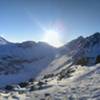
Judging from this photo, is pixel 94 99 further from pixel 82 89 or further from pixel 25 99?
pixel 25 99

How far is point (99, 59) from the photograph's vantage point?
2798 inches

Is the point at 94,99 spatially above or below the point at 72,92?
below

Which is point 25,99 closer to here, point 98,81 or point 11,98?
point 11,98

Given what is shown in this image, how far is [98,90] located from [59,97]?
10.1 feet

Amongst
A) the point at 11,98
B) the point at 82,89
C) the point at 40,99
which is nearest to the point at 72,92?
the point at 82,89

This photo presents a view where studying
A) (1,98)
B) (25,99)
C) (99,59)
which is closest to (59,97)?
(25,99)

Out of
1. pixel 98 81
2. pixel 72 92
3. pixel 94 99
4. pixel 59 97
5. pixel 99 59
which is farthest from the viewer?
pixel 99 59

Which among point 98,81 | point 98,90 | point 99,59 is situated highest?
point 99,59

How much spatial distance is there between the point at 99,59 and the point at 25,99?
53523 mm

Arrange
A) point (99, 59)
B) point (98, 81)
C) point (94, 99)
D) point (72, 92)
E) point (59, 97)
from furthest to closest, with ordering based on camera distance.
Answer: point (99, 59)
point (98, 81)
point (72, 92)
point (59, 97)
point (94, 99)

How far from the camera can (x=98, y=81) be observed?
76.9ft

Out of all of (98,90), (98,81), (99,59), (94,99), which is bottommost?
(94,99)

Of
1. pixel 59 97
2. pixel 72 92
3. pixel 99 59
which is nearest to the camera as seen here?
pixel 59 97

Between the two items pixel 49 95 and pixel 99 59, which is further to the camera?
pixel 99 59
